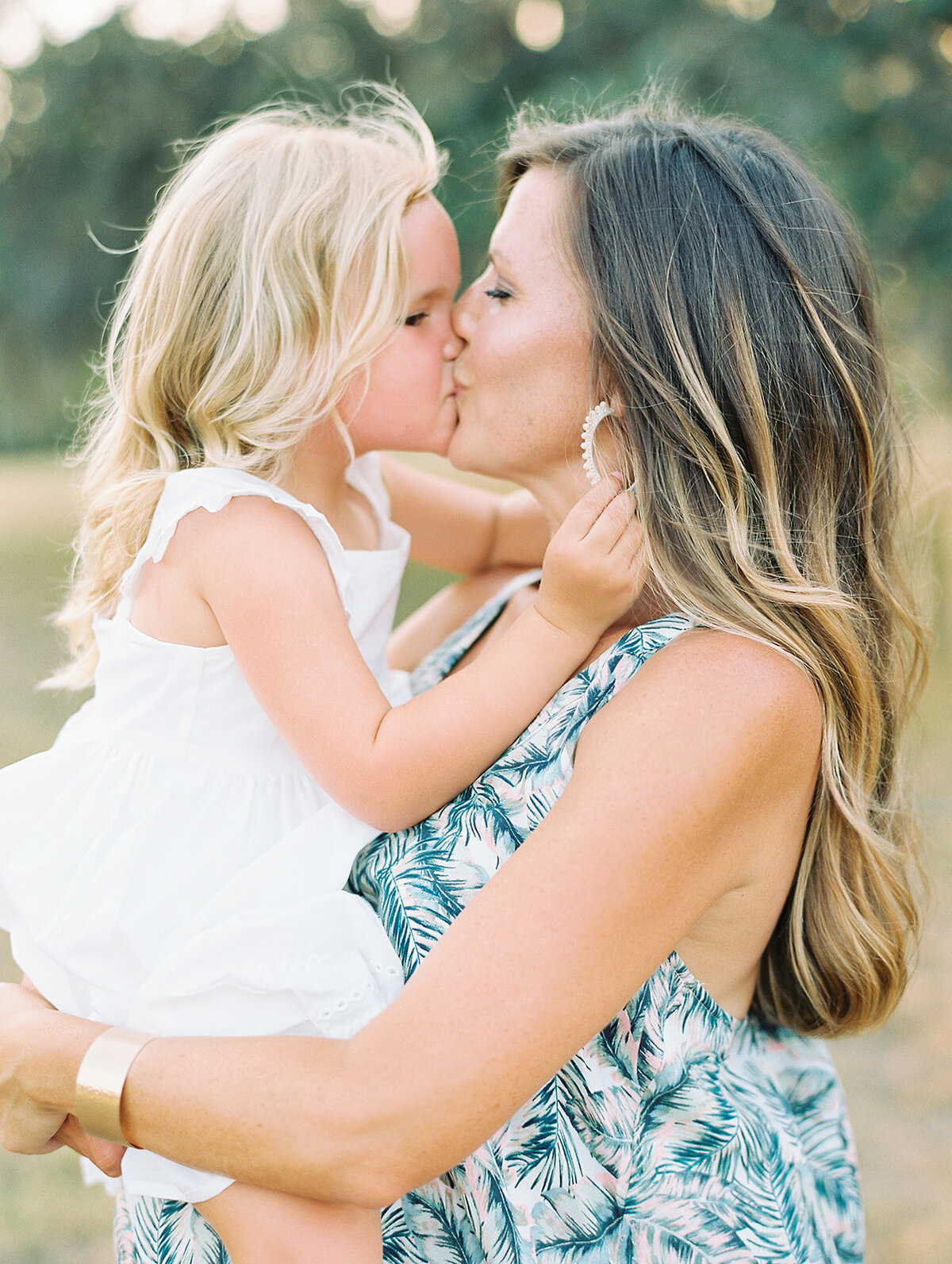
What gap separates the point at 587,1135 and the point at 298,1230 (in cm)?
41

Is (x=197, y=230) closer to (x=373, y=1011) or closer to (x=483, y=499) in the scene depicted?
(x=483, y=499)

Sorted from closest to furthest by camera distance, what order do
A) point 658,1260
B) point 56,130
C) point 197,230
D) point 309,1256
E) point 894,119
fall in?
1. point 309,1256
2. point 658,1260
3. point 197,230
4. point 894,119
5. point 56,130

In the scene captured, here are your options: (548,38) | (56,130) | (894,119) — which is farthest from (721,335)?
(56,130)

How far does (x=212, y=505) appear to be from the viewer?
5.65 ft

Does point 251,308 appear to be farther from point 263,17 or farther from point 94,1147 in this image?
point 263,17

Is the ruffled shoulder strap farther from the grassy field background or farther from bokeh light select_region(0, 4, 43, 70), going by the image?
bokeh light select_region(0, 4, 43, 70)

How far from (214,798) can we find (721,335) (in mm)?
1108

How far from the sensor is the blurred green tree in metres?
5.91

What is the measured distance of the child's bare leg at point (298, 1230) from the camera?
141cm

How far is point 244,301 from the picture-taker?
1.89 meters

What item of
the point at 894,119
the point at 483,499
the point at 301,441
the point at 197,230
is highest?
the point at 894,119

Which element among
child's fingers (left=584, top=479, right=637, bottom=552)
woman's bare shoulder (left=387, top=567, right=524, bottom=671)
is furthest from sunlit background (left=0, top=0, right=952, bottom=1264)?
child's fingers (left=584, top=479, right=637, bottom=552)

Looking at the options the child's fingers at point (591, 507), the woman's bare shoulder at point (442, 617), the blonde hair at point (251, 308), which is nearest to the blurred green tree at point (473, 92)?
the woman's bare shoulder at point (442, 617)

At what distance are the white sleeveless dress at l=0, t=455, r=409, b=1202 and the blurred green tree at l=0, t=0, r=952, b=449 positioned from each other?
4.29 metres
